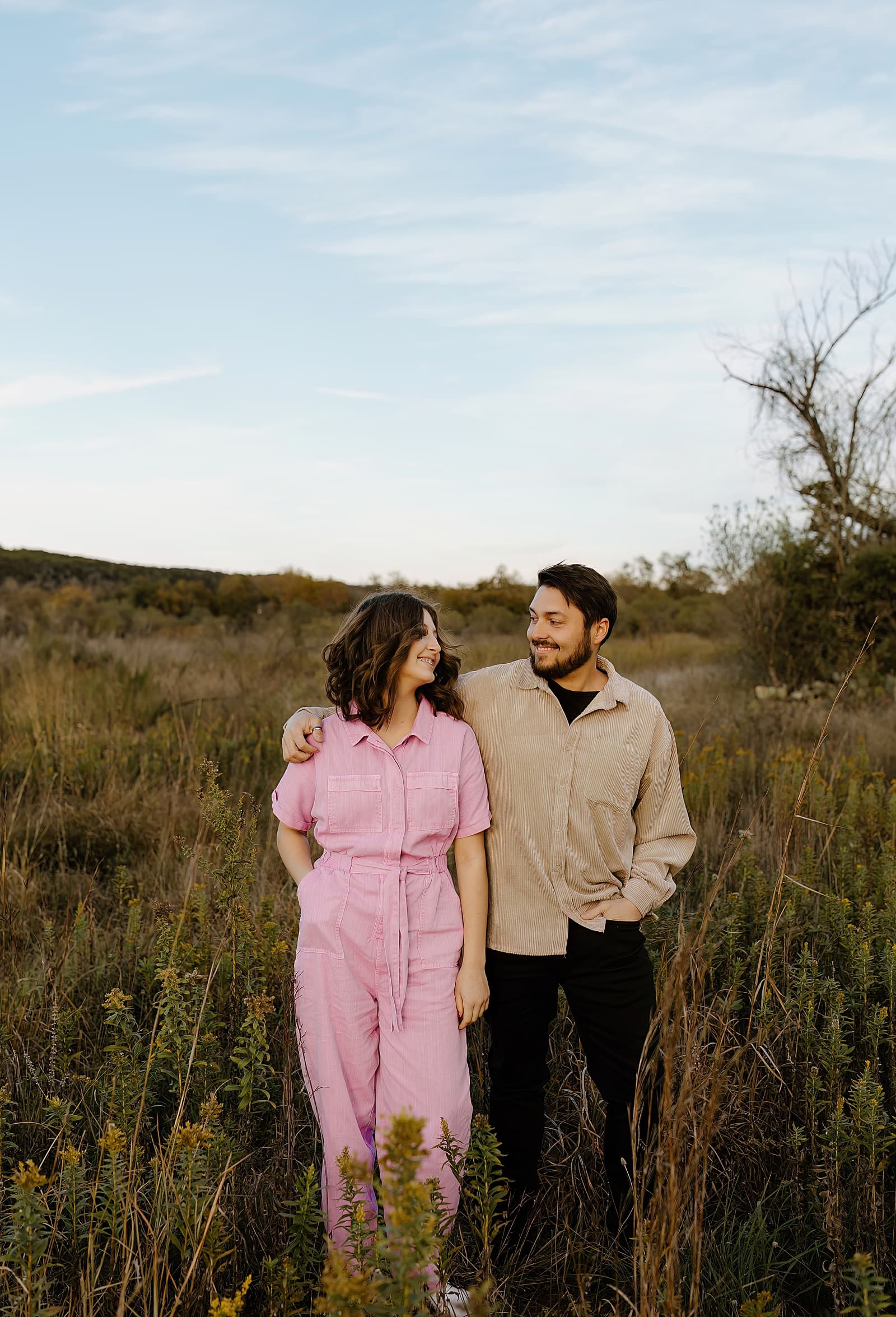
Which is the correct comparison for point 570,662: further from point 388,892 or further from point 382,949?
point 382,949

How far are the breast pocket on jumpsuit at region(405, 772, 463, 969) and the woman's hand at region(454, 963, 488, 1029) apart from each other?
4cm

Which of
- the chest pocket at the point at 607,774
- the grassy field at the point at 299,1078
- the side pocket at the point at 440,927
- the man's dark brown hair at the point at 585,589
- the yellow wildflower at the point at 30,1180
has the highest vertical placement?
the man's dark brown hair at the point at 585,589

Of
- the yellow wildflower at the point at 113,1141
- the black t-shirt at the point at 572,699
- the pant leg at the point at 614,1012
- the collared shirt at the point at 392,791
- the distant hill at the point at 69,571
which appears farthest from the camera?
the distant hill at the point at 69,571

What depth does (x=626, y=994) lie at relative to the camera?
264 centimetres

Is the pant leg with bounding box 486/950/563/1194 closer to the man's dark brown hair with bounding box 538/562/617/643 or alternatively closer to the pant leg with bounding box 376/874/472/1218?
the pant leg with bounding box 376/874/472/1218

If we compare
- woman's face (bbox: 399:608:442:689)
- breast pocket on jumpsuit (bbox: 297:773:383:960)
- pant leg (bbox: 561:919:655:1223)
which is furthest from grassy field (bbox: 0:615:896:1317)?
woman's face (bbox: 399:608:442:689)

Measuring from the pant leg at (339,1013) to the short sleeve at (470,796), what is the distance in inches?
13.0

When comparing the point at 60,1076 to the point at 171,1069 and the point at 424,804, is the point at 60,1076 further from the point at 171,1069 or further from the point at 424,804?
the point at 424,804

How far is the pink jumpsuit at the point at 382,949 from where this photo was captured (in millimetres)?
2404

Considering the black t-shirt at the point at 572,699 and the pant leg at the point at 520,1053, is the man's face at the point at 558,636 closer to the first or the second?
the black t-shirt at the point at 572,699

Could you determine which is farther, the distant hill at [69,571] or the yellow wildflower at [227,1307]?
the distant hill at [69,571]

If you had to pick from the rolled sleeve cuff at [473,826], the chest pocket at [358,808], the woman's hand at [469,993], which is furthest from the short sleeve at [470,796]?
the woman's hand at [469,993]

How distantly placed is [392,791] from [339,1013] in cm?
57

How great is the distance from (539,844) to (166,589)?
90.0 ft
